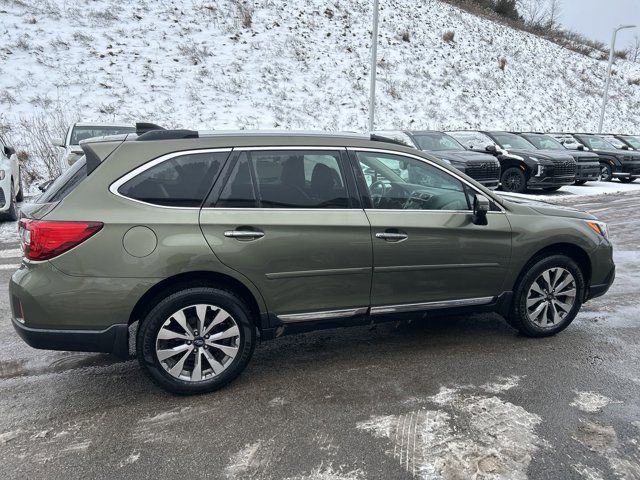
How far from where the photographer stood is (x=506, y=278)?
405 cm

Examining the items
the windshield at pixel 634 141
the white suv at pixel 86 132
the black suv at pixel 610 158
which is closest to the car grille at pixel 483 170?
the black suv at pixel 610 158

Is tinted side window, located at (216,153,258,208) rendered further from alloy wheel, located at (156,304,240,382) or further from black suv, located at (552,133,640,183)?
black suv, located at (552,133,640,183)

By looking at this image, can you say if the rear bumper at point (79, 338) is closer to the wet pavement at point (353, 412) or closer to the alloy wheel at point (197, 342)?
the alloy wheel at point (197, 342)

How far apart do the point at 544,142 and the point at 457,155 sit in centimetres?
548

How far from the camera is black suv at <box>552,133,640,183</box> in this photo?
17609mm

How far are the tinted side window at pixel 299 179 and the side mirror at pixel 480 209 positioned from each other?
103cm

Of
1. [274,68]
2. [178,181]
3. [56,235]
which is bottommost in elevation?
[56,235]

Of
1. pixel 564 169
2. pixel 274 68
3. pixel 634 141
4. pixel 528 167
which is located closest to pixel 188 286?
pixel 528 167

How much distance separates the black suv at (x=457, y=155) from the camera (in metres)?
12.1

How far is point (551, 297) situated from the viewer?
13.9ft

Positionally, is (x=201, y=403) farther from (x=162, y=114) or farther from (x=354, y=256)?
(x=162, y=114)

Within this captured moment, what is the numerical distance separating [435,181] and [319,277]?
1254 mm

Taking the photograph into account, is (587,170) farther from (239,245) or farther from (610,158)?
(239,245)

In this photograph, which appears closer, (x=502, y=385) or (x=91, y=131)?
(x=502, y=385)
